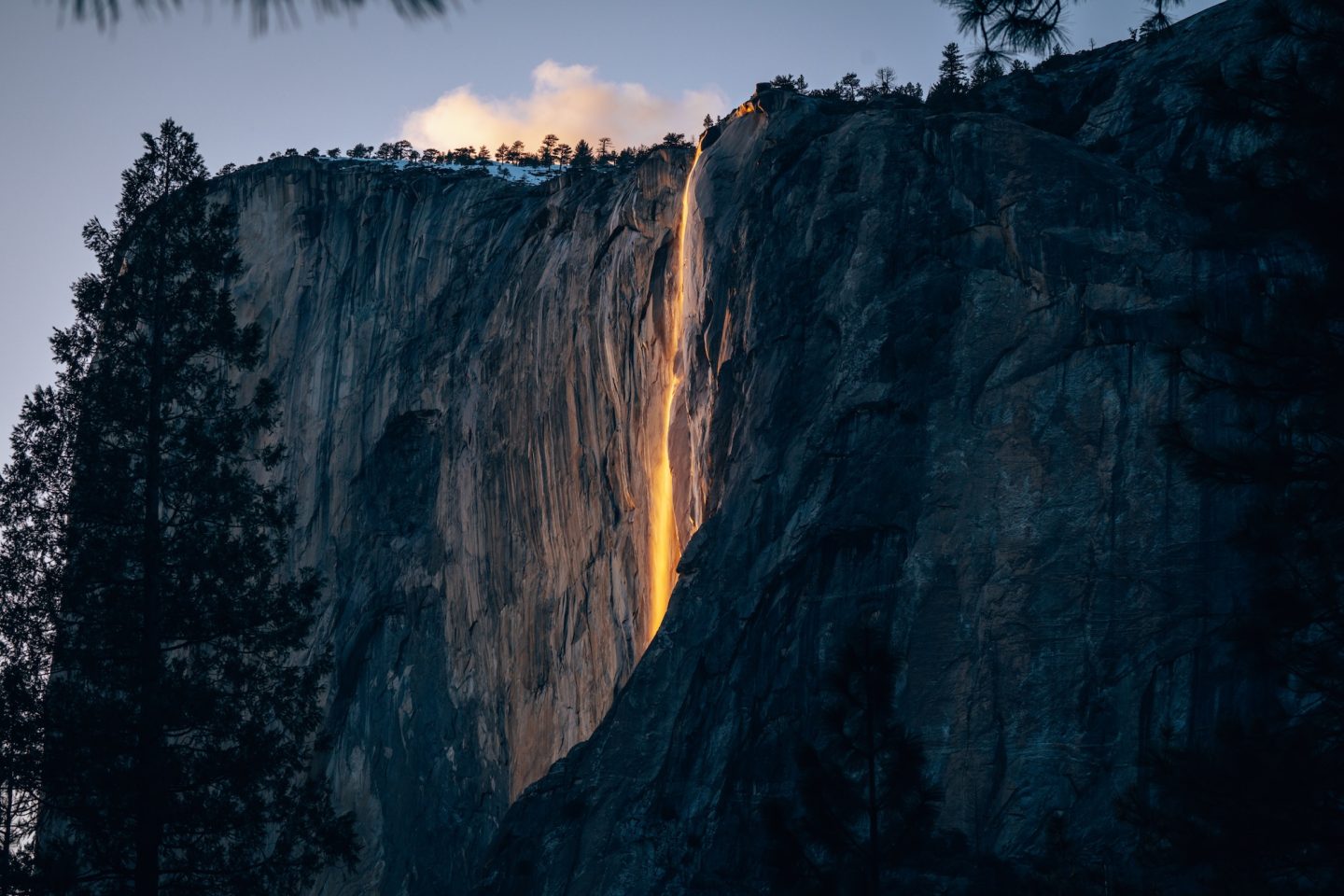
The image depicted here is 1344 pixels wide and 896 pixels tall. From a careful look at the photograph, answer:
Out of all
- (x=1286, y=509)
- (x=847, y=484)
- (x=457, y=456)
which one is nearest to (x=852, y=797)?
(x=1286, y=509)

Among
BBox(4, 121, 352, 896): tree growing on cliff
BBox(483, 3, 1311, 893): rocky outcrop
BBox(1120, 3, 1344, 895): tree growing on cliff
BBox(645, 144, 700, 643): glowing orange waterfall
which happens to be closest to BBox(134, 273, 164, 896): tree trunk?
BBox(4, 121, 352, 896): tree growing on cliff

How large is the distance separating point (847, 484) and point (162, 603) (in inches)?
550

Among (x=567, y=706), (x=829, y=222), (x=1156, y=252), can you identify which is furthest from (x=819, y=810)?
(x=567, y=706)

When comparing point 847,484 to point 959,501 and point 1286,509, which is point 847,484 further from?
point 1286,509

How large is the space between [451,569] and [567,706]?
9.05m

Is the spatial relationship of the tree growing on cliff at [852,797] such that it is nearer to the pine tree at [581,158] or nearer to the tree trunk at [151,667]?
the tree trunk at [151,667]

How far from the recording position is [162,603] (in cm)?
1906

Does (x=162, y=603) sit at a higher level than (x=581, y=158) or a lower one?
lower

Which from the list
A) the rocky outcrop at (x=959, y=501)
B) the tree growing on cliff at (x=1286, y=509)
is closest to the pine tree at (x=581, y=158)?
the rocky outcrop at (x=959, y=501)

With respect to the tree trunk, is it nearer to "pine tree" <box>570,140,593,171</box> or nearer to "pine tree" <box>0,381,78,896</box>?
"pine tree" <box>0,381,78,896</box>

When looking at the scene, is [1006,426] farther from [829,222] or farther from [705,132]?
[705,132]

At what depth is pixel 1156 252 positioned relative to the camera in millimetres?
27562

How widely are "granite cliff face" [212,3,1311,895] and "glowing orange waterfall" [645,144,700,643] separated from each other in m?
0.22

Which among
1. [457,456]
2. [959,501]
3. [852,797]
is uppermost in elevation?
[457,456]
